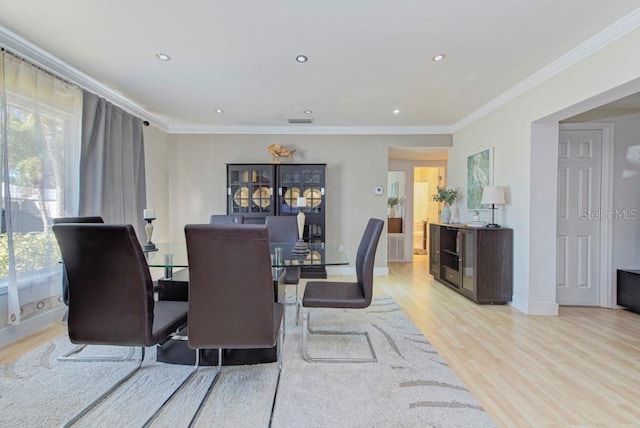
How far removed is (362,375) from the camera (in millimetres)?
1954

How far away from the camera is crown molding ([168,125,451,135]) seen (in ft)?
16.0

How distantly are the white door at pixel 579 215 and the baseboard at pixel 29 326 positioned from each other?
5.32 metres

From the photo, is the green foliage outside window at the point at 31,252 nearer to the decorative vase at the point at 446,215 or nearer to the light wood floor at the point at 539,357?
the light wood floor at the point at 539,357

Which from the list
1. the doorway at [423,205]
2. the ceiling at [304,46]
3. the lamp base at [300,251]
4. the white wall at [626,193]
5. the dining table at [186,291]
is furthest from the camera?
the doorway at [423,205]

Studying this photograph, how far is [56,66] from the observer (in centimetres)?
273

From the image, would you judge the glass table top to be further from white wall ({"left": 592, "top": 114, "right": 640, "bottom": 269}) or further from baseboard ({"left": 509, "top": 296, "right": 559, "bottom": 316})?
white wall ({"left": 592, "top": 114, "right": 640, "bottom": 269})

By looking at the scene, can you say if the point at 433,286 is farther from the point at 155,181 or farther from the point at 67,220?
the point at 155,181

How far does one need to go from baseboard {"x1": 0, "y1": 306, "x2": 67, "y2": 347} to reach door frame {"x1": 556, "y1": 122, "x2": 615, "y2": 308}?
567 centimetres

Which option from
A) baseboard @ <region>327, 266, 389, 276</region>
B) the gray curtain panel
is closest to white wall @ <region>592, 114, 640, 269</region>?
baseboard @ <region>327, 266, 389, 276</region>

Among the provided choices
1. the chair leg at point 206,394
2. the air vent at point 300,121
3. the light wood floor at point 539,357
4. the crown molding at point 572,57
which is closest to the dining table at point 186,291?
the chair leg at point 206,394

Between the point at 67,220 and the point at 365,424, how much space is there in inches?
91.7

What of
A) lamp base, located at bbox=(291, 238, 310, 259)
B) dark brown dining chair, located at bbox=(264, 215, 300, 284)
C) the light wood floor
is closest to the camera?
the light wood floor

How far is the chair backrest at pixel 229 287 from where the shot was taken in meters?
1.47

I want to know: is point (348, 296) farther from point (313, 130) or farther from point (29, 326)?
point (313, 130)
